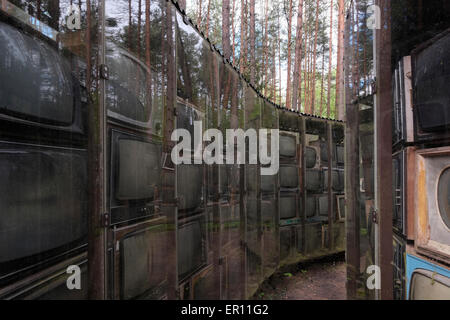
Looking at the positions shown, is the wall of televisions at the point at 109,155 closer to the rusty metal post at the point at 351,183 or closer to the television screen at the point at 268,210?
the rusty metal post at the point at 351,183

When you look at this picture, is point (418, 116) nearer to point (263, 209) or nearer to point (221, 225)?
point (221, 225)

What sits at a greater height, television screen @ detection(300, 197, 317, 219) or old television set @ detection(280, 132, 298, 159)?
old television set @ detection(280, 132, 298, 159)

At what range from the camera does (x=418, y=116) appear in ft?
4.50

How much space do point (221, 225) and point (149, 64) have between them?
5.88 ft

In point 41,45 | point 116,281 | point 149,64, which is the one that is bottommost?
point 116,281

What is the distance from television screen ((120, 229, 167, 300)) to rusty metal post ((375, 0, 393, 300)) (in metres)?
1.44

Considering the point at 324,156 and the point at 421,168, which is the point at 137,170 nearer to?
the point at 421,168

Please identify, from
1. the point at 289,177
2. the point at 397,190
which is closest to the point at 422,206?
the point at 397,190

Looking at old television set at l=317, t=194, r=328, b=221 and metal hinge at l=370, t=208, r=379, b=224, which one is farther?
old television set at l=317, t=194, r=328, b=221

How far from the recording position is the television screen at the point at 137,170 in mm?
1455

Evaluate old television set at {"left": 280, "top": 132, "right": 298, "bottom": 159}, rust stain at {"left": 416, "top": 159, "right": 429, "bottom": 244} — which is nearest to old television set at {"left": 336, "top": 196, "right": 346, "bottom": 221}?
old television set at {"left": 280, "top": 132, "right": 298, "bottom": 159}

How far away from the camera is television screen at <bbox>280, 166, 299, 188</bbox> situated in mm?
5008

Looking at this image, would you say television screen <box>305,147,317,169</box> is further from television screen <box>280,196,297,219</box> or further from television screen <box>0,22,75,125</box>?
television screen <box>0,22,75,125</box>
